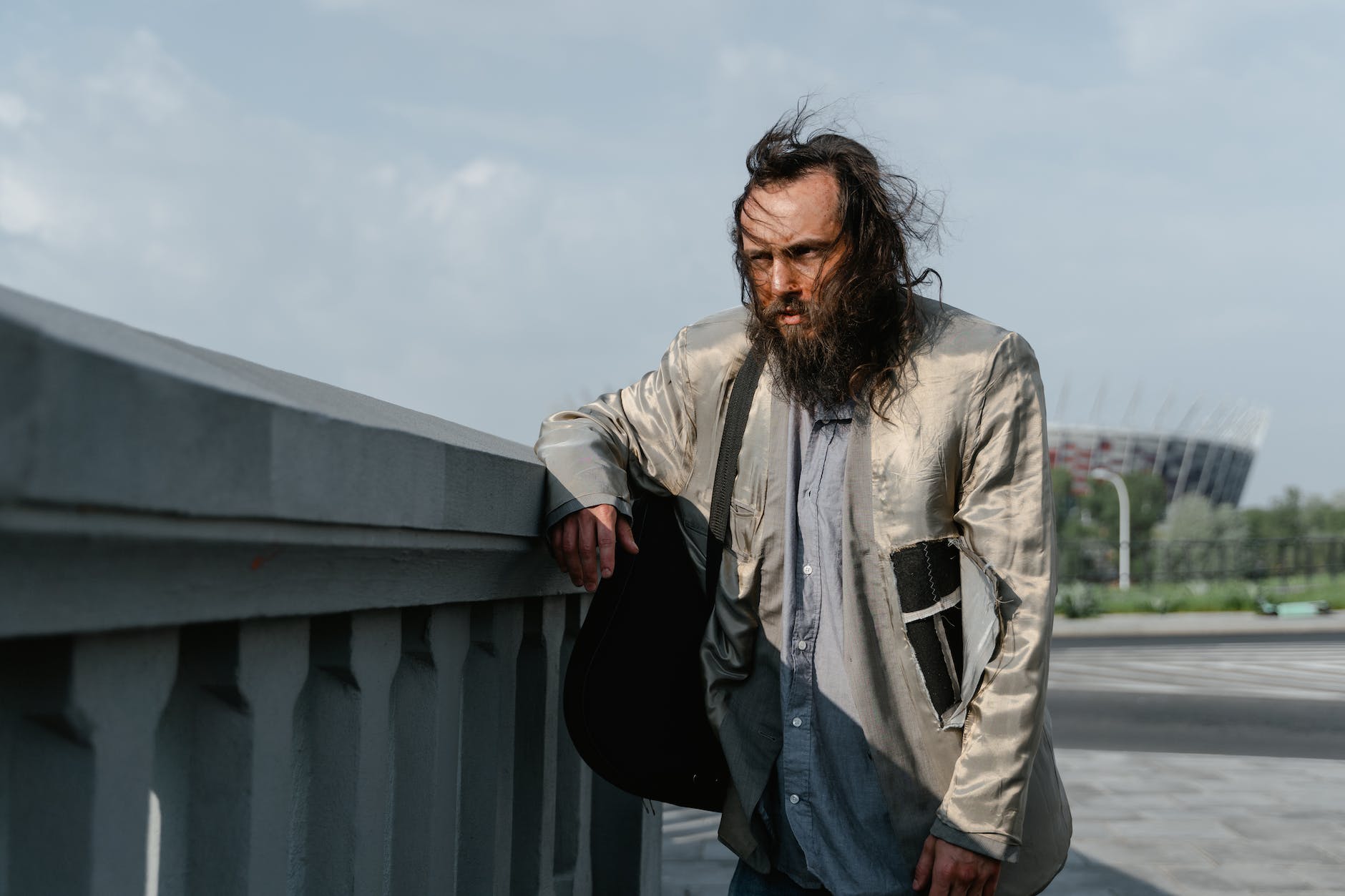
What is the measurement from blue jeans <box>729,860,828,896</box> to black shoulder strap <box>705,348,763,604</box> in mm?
510

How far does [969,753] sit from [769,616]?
1.33 ft

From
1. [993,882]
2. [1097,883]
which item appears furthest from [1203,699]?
[993,882]

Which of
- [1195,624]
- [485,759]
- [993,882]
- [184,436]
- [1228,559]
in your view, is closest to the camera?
[184,436]

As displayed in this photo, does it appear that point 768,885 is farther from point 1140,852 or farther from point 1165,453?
point 1165,453

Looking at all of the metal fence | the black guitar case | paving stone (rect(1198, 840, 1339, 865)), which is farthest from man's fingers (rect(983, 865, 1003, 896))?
the metal fence

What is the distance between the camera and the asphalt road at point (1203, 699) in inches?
333

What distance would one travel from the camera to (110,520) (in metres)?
0.85

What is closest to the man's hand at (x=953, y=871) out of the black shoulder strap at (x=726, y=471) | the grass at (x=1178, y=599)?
the black shoulder strap at (x=726, y=471)

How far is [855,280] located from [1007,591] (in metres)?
0.63

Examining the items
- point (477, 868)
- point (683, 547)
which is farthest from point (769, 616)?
point (477, 868)

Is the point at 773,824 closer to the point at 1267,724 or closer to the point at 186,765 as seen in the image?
the point at 186,765

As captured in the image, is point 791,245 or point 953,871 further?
point 791,245

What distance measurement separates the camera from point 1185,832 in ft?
17.6

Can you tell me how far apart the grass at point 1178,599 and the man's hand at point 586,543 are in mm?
22208
